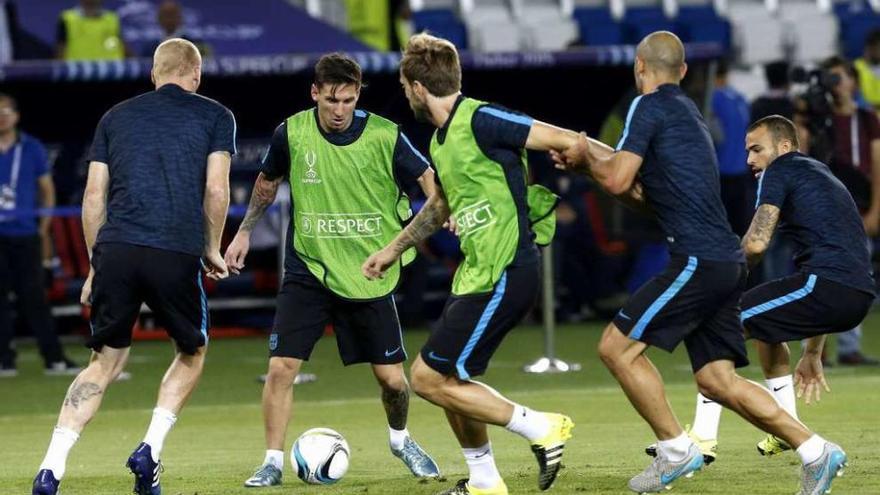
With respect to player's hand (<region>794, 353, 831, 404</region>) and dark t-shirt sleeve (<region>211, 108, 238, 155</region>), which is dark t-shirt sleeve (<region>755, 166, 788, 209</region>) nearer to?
player's hand (<region>794, 353, 831, 404</region>)

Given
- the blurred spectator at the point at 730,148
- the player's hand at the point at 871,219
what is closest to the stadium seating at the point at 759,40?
the blurred spectator at the point at 730,148

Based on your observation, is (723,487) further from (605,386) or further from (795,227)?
(605,386)

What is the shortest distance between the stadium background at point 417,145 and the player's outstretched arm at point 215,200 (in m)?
1.69

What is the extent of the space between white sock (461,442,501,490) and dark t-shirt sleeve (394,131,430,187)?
1.73 meters

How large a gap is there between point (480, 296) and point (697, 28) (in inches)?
658

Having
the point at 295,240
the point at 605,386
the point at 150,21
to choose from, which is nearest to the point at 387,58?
the point at 150,21

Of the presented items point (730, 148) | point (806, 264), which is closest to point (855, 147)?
point (730, 148)

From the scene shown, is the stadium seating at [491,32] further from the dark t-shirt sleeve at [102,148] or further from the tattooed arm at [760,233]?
the dark t-shirt sleeve at [102,148]

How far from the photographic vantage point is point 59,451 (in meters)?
8.84

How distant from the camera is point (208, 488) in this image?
9.36 meters

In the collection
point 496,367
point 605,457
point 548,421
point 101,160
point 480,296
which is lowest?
point 496,367

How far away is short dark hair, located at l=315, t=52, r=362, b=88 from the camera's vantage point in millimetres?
9586

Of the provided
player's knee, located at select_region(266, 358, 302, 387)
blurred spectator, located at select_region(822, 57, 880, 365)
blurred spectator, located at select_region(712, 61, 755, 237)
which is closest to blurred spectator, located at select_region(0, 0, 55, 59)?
blurred spectator, located at select_region(712, 61, 755, 237)

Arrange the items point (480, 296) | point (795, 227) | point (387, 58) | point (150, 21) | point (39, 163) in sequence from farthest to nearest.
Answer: point (150, 21), point (387, 58), point (39, 163), point (795, 227), point (480, 296)
